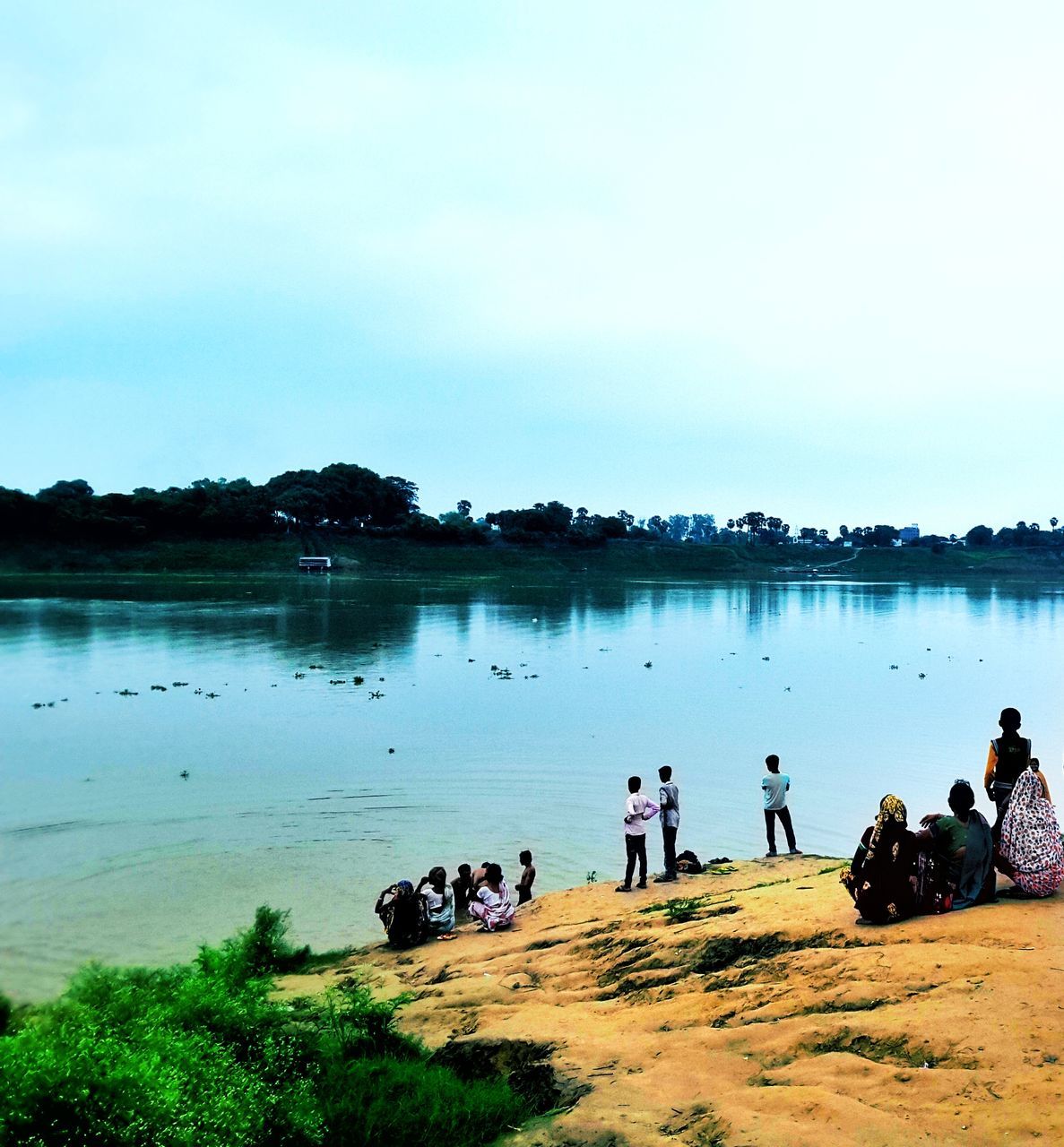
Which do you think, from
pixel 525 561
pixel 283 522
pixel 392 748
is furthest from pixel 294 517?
pixel 392 748

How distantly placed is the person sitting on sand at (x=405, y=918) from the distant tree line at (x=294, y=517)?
95.7 m

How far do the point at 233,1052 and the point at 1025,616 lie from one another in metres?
63.7

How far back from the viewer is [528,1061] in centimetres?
730

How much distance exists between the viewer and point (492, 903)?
448 inches

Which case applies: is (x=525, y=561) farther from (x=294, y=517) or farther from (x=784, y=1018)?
(x=784, y=1018)

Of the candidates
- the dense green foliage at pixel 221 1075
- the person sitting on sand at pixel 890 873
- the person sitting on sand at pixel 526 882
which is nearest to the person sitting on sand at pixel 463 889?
the person sitting on sand at pixel 526 882

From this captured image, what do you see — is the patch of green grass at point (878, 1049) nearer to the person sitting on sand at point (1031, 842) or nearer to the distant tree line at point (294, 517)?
the person sitting on sand at point (1031, 842)

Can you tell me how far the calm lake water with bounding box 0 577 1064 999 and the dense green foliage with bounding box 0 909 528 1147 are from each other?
2.52m

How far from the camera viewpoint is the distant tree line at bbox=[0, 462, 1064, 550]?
3794 inches

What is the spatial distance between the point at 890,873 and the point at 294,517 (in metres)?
114

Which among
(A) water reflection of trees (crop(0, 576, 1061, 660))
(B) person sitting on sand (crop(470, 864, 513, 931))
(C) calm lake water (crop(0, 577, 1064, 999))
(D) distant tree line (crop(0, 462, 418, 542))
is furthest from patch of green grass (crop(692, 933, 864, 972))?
(D) distant tree line (crop(0, 462, 418, 542))

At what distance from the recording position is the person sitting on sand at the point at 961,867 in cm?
826

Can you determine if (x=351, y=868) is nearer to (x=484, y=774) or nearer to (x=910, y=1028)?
(x=484, y=774)

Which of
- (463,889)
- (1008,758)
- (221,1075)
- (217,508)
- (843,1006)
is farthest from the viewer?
(217,508)
